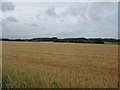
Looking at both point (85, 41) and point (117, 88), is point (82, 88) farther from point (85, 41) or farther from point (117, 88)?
point (85, 41)

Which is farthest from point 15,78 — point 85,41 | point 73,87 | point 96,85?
point 85,41

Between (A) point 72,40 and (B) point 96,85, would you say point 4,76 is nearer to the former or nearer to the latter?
(B) point 96,85

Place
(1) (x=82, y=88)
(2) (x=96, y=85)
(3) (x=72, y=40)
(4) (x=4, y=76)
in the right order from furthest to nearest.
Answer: (3) (x=72, y=40), (4) (x=4, y=76), (2) (x=96, y=85), (1) (x=82, y=88)

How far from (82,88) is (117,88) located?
1.33 m

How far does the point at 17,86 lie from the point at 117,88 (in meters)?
3.53

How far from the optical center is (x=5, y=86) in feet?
19.6

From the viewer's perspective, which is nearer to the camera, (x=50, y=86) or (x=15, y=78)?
(x=50, y=86)

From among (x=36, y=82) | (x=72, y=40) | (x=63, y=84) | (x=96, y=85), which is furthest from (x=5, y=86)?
(x=72, y=40)

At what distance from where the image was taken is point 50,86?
5.70 meters

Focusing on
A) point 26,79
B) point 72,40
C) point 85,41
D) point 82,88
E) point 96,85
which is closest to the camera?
point 82,88

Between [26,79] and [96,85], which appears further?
[26,79]

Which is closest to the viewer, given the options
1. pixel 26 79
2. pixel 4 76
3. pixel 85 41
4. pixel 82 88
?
pixel 82 88

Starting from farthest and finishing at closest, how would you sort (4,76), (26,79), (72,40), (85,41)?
1. (72,40)
2. (85,41)
3. (4,76)
4. (26,79)

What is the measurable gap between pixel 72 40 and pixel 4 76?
7950 cm
